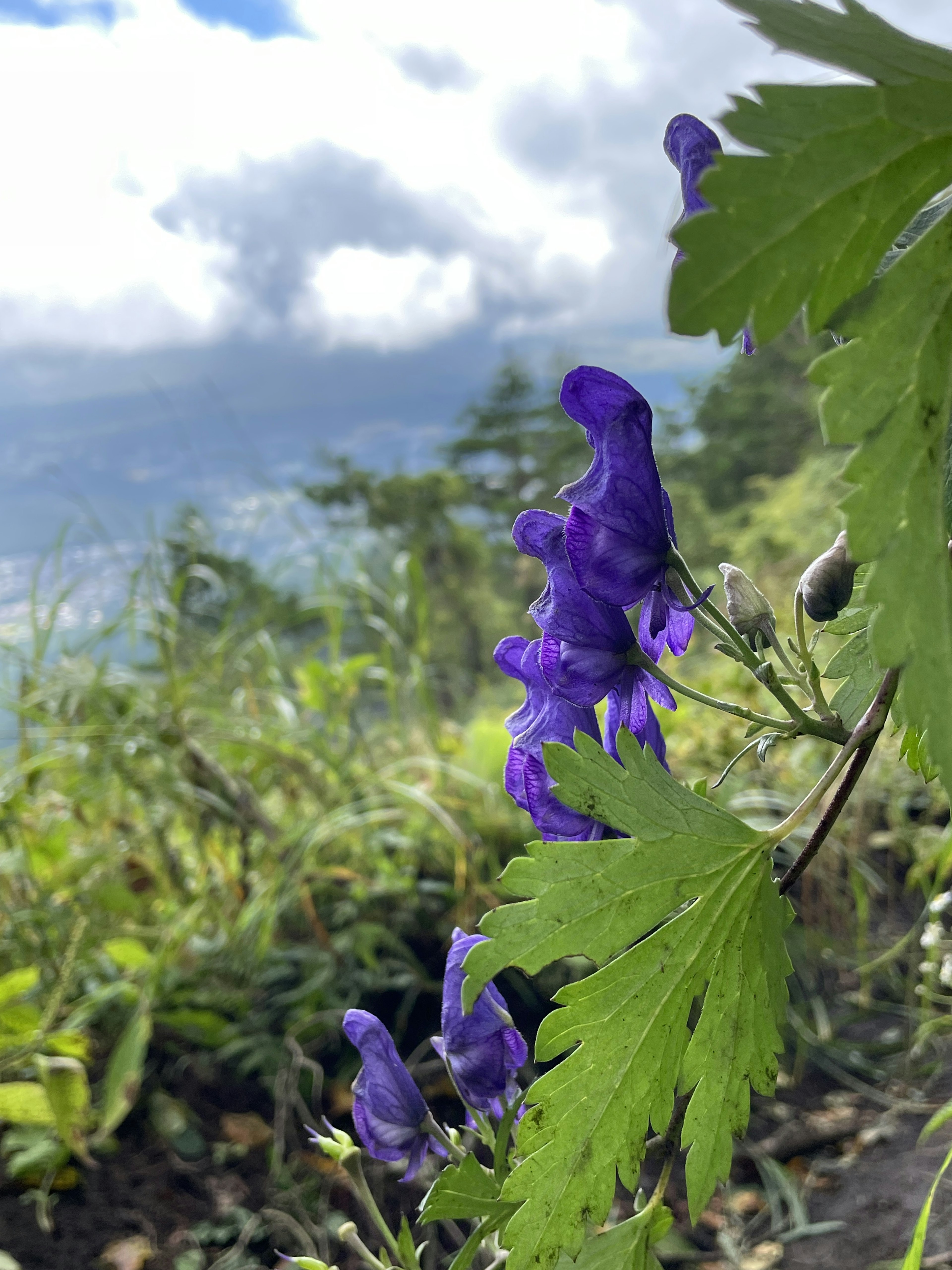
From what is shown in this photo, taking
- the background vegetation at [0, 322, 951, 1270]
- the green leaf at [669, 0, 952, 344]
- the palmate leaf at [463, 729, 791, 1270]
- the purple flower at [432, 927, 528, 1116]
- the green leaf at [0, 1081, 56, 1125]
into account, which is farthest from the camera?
the background vegetation at [0, 322, 951, 1270]

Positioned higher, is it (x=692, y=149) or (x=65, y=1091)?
(x=692, y=149)

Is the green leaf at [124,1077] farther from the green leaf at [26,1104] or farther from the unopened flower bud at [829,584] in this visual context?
the unopened flower bud at [829,584]

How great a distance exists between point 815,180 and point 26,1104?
4.42 feet

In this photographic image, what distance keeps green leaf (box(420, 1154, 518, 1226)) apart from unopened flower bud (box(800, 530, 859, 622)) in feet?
0.89

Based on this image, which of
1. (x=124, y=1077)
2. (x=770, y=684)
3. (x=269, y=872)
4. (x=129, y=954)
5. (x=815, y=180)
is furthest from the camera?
(x=269, y=872)

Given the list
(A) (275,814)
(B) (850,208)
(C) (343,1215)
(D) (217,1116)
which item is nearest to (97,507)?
(A) (275,814)

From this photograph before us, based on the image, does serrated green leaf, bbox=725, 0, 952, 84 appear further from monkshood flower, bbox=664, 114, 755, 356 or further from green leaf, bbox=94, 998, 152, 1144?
green leaf, bbox=94, 998, 152, 1144

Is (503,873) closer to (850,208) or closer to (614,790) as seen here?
(614,790)

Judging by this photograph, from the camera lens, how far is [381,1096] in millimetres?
500

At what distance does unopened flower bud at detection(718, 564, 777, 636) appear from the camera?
1.27 feet

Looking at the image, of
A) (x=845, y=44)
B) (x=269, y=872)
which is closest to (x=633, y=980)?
(x=845, y=44)

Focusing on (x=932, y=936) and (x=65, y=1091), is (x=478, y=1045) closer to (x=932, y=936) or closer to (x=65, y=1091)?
(x=65, y=1091)

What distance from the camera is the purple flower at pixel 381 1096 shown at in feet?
1.64

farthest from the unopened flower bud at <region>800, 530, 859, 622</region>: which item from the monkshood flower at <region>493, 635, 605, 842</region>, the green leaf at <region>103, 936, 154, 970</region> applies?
the green leaf at <region>103, 936, 154, 970</region>
